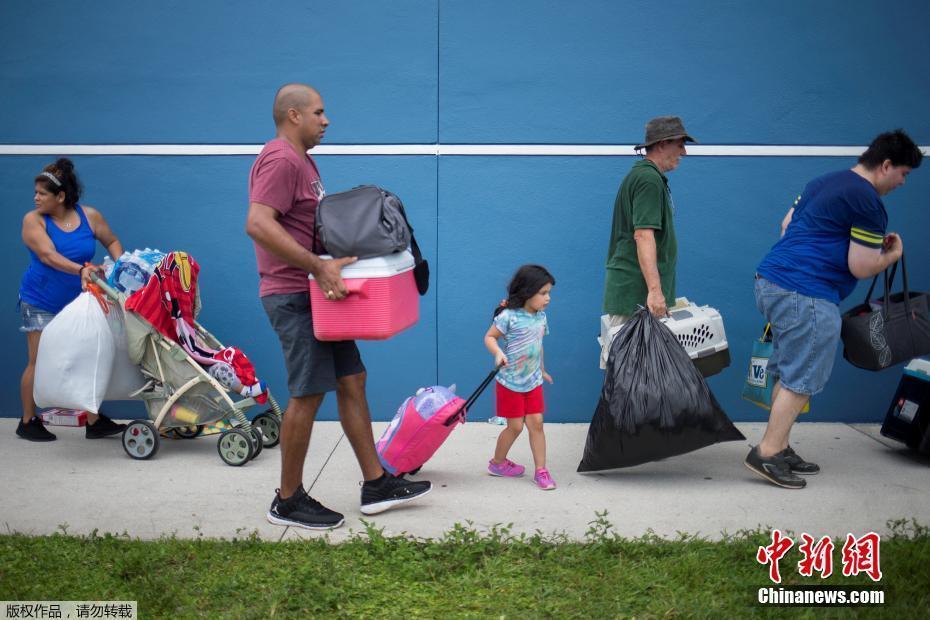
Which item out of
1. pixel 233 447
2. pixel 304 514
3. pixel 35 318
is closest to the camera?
pixel 304 514

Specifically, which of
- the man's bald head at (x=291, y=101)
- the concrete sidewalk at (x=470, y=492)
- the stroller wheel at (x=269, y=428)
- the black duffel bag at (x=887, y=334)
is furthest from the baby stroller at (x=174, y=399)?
the black duffel bag at (x=887, y=334)

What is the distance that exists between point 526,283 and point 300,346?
1.26m

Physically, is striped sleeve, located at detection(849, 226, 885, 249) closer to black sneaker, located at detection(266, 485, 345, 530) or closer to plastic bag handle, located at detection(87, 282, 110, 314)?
black sneaker, located at detection(266, 485, 345, 530)

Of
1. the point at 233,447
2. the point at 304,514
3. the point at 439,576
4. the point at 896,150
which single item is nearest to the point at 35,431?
the point at 233,447

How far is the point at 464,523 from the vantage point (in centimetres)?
413

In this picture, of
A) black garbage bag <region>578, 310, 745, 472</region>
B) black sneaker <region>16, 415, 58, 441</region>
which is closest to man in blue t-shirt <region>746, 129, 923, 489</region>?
black garbage bag <region>578, 310, 745, 472</region>

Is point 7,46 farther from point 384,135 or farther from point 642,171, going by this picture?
point 642,171

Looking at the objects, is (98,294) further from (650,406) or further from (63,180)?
(650,406)

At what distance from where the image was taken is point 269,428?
214 inches

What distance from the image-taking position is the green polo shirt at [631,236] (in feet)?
15.3

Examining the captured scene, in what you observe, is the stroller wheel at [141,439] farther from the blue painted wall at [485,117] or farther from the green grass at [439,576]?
the green grass at [439,576]

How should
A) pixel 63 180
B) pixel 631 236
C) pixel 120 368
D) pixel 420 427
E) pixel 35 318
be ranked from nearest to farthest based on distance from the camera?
pixel 420 427
pixel 631 236
pixel 120 368
pixel 63 180
pixel 35 318

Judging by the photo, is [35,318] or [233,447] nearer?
[233,447]

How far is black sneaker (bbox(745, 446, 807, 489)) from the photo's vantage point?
4590 millimetres
